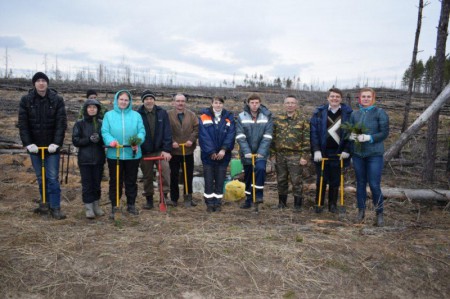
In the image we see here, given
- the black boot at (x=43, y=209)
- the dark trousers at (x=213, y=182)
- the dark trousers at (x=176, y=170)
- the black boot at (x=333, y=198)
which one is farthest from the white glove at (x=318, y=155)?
the black boot at (x=43, y=209)

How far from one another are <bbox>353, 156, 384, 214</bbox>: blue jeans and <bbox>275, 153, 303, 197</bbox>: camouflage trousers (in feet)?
3.24

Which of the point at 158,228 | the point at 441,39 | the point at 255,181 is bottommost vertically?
the point at 158,228

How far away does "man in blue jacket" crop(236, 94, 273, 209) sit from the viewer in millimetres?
5734

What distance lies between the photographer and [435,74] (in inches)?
295

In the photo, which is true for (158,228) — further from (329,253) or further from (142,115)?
(329,253)

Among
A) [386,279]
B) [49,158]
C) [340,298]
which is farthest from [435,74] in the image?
[49,158]

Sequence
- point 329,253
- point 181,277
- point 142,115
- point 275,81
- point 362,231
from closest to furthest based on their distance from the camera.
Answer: point 181,277
point 329,253
point 362,231
point 142,115
point 275,81

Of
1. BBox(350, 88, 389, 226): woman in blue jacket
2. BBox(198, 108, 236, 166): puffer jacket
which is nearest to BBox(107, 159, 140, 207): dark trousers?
BBox(198, 108, 236, 166): puffer jacket

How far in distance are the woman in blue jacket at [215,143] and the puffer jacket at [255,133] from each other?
0.57ft

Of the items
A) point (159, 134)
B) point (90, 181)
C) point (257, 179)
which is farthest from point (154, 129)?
point (257, 179)

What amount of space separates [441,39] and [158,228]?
733cm

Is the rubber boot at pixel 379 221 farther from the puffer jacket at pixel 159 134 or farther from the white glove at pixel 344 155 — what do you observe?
the puffer jacket at pixel 159 134

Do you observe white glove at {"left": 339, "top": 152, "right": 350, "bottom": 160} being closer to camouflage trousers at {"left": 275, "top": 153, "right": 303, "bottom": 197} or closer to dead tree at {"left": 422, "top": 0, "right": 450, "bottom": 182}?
camouflage trousers at {"left": 275, "top": 153, "right": 303, "bottom": 197}

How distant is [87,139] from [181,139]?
5.53ft
